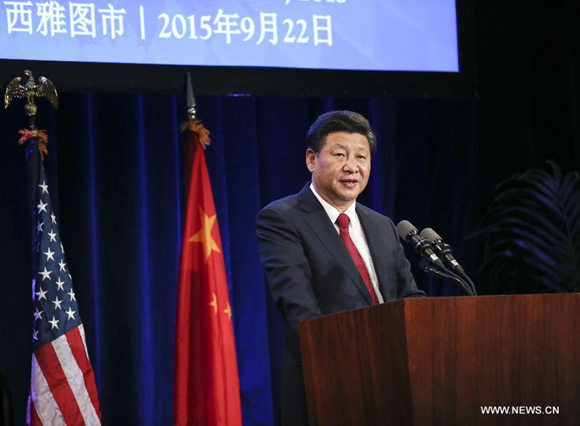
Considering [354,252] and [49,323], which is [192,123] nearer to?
[49,323]

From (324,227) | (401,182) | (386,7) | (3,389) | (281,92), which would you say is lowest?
(3,389)

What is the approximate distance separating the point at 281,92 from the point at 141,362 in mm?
1493

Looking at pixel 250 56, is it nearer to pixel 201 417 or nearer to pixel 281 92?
pixel 281 92

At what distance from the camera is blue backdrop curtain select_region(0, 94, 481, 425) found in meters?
4.12

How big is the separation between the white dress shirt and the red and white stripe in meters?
1.34

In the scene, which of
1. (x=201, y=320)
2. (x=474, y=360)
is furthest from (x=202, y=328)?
(x=474, y=360)

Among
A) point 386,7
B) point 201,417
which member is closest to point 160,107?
point 386,7

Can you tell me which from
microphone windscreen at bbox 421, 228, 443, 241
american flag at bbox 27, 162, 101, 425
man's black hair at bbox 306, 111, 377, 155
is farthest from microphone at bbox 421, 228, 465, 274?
american flag at bbox 27, 162, 101, 425

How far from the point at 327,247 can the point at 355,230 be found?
0.76ft

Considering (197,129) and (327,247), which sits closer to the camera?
(327,247)

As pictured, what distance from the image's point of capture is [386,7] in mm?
4320

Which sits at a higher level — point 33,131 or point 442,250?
point 33,131

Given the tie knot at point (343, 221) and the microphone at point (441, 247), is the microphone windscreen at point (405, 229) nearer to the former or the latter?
the microphone at point (441, 247)

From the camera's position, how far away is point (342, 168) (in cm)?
295
